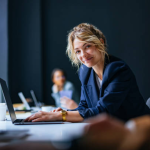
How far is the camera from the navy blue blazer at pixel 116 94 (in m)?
1.20

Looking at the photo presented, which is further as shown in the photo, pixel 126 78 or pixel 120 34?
pixel 120 34

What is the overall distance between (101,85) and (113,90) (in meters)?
0.12

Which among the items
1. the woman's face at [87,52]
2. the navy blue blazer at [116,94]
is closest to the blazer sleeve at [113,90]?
the navy blue blazer at [116,94]

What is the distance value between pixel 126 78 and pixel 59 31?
177 inches

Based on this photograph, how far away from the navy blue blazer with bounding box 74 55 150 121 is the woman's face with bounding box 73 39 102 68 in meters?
0.08

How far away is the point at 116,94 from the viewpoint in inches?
47.6

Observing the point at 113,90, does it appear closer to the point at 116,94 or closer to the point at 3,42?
the point at 116,94

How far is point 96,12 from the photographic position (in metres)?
5.48

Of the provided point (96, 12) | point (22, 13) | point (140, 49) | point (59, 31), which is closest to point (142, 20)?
point (140, 49)

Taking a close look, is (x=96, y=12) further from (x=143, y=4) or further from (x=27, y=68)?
(x=27, y=68)

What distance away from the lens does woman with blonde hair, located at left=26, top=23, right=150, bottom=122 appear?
1.19 m

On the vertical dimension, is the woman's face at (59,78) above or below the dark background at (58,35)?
below

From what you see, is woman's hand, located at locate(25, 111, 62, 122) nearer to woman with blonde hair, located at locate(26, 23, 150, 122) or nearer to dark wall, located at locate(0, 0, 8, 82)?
woman with blonde hair, located at locate(26, 23, 150, 122)

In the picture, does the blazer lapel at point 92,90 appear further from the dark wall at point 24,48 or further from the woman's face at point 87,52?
the dark wall at point 24,48
